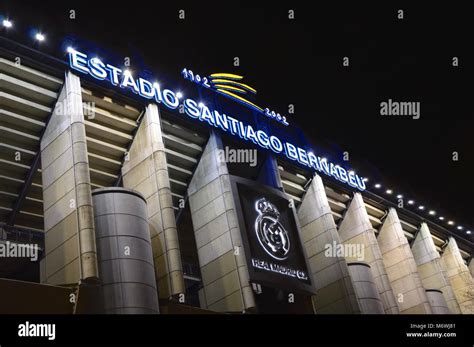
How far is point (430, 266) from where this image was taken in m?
64.6

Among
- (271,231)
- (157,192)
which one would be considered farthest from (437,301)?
(157,192)

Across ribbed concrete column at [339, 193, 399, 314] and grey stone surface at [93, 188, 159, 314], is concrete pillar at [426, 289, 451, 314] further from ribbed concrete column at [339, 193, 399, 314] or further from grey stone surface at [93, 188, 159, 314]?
grey stone surface at [93, 188, 159, 314]

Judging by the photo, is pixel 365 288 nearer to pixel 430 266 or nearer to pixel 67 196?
pixel 430 266

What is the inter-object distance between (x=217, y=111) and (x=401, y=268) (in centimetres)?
2674

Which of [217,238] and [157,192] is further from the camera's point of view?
[217,238]

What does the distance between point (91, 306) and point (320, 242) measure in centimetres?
2607

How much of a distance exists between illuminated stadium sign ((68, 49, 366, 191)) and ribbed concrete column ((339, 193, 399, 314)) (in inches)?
107

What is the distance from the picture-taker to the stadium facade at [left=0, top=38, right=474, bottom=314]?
31.4m

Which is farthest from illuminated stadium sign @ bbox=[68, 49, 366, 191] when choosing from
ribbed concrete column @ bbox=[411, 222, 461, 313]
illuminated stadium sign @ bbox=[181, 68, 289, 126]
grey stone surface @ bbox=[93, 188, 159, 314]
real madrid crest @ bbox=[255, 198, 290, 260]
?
ribbed concrete column @ bbox=[411, 222, 461, 313]

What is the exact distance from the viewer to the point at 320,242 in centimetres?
5044

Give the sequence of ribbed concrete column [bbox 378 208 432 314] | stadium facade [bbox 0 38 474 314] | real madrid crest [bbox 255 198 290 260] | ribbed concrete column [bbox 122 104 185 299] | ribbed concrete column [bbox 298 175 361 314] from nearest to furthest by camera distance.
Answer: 1. stadium facade [bbox 0 38 474 314]
2. ribbed concrete column [bbox 122 104 185 299]
3. real madrid crest [bbox 255 198 290 260]
4. ribbed concrete column [bbox 298 175 361 314]
5. ribbed concrete column [bbox 378 208 432 314]

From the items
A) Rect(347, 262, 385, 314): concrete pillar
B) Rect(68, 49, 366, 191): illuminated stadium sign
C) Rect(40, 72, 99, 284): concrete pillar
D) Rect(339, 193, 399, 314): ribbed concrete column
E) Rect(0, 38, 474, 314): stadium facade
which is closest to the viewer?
Rect(40, 72, 99, 284): concrete pillar

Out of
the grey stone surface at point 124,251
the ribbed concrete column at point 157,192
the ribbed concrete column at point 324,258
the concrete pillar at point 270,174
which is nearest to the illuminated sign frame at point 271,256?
the ribbed concrete column at point 324,258

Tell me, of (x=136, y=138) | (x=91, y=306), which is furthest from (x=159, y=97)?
(x=91, y=306)
